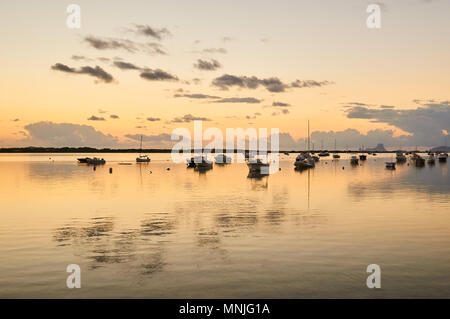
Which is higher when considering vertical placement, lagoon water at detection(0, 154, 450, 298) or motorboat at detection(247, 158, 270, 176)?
motorboat at detection(247, 158, 270, 176)

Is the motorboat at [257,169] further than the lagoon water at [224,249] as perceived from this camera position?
Yes

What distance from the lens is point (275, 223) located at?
3331 centimetres

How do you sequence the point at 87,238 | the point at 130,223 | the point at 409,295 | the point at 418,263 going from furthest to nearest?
Result: the point at 130,223, the point at 87,238, the point at 418,263, the point at 409,295

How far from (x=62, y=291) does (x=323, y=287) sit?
421 inches

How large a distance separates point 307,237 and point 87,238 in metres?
14.8

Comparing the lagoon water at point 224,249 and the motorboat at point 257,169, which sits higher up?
the motorboat at point 257,169

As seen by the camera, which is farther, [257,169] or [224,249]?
[257,169]

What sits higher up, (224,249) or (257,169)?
(257,169)

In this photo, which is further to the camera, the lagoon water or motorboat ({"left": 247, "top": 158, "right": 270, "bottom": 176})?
motorboat ({"left": 247, "top": 158, "right": 270, "bottom": 176})

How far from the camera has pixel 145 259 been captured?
21.5 m
